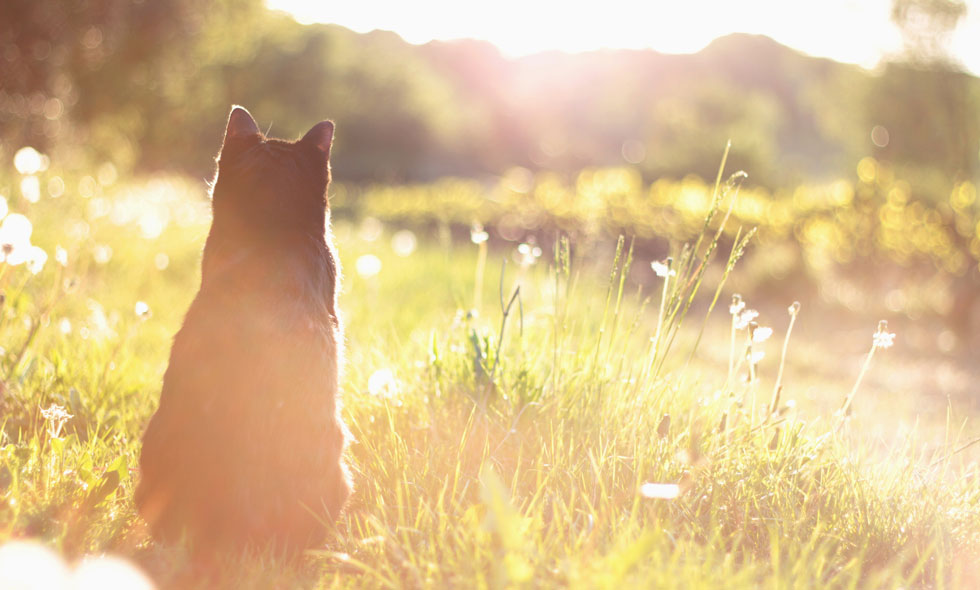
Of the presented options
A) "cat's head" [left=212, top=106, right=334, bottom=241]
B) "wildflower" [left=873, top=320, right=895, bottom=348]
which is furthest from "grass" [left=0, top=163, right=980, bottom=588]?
"cat's head" [left=212, top=106, right=334, bottom=241]

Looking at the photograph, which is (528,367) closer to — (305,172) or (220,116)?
(305,172)

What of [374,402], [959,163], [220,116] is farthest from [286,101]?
[374,402]

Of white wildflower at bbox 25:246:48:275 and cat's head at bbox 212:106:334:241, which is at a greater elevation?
cat's head at bbox 212:106:334:241

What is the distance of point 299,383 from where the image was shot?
2.48 meters

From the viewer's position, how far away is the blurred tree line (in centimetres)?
1517

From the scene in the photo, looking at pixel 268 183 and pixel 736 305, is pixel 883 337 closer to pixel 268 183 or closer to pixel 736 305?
pixel 736 305

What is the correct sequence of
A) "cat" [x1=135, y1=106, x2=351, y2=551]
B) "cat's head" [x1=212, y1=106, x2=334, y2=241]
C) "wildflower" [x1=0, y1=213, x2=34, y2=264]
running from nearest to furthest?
1. "cat" [x1=135, y1=106, x2=351, y2=551]
2. "cat's head" [x1=212, y1=106, x2=334, y2=241]
3. "wildflower" [x1=0, y1=213, x2=34, y2=264]

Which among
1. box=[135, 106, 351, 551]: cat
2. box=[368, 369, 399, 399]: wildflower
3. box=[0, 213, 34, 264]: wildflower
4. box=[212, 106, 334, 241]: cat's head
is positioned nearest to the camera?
box=[135, 106, 351, 551]: cat

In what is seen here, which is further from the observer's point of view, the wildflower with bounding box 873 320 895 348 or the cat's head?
the wildflower with bounding box 873 320 895 348

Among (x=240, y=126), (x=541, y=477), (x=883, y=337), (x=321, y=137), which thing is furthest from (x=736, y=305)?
(x=240, y=126)

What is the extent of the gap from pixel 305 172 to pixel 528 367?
58.6 inches

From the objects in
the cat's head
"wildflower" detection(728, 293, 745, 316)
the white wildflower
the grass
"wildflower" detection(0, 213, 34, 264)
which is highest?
the cat's head

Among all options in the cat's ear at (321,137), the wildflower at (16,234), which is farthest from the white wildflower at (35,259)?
the cat's ear at (321,137)

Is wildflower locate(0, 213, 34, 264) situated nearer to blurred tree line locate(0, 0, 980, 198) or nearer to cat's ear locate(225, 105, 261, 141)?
cat's ear locate(225, 105, 261, 141)
